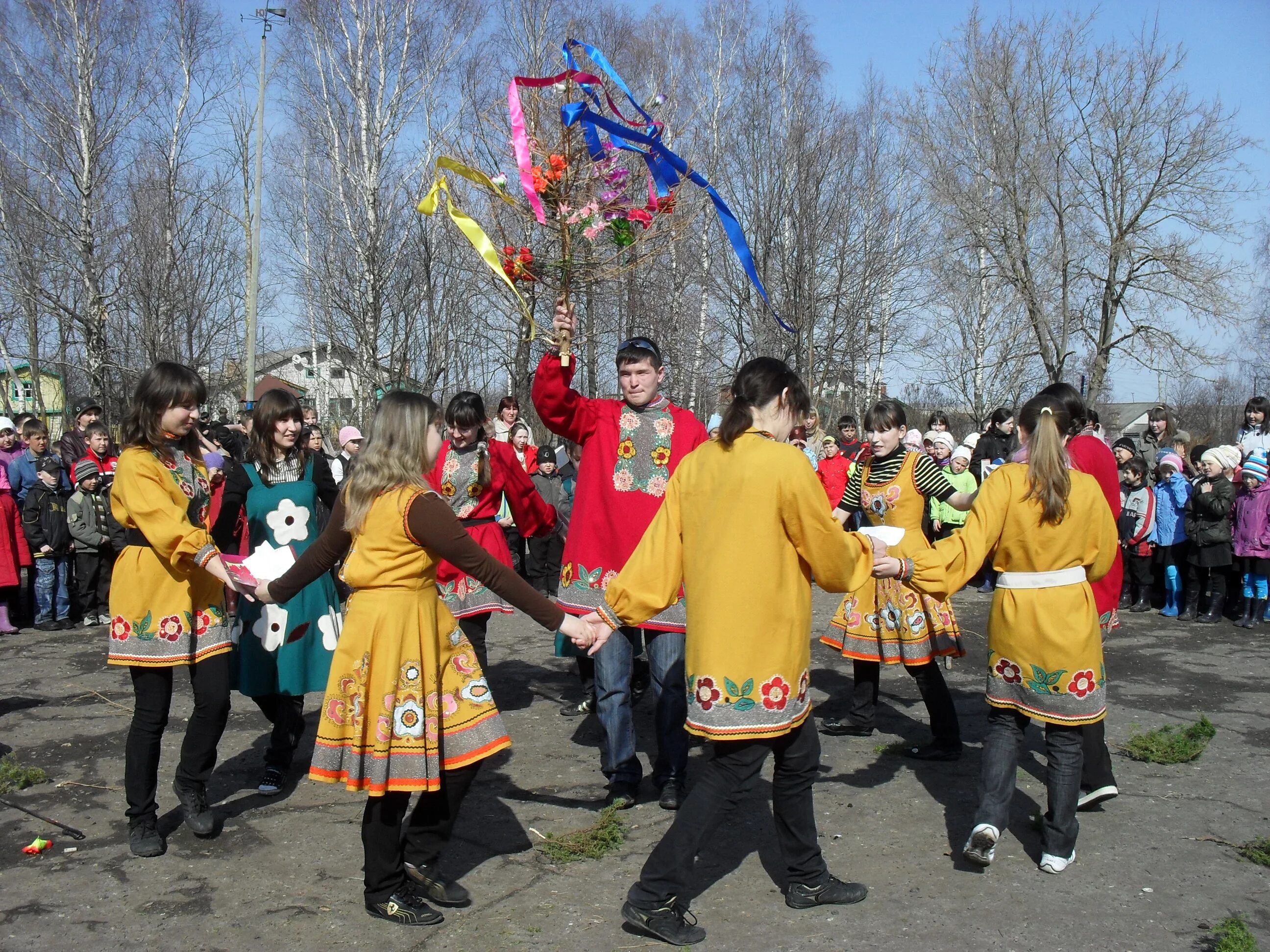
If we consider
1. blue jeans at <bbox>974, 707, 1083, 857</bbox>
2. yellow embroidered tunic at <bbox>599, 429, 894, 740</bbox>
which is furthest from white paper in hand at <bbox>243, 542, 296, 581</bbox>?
blue jeans at <bbox>974, 707, 1083, 857</bbox>

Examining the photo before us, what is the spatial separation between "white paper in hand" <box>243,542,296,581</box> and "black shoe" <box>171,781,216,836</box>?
1047 mm

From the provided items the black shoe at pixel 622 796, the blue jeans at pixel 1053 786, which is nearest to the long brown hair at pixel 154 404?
the black shoe at pixel 622 796

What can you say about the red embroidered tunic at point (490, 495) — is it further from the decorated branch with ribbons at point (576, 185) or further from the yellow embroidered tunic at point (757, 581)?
the yellow embroidered tunic at point (757, 581)

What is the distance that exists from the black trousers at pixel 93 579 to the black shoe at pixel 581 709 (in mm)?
5606

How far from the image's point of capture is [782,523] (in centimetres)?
344

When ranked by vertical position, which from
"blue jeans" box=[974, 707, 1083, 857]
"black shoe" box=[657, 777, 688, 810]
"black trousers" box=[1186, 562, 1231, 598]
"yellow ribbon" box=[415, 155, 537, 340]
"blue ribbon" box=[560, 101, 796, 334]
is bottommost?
"black shoe" box=[657, 777, 688, 810]

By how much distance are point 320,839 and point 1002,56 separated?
22.6 m

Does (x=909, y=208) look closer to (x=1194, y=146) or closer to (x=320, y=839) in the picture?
(x=1194, y=146)

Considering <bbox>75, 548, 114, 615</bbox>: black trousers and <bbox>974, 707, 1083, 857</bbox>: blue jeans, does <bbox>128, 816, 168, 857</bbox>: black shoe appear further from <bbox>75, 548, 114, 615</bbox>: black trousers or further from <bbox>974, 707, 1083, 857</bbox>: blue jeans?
<bbox>75, 548, 114, 615</bbox>: black trousers

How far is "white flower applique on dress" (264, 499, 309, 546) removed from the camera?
4938 mm

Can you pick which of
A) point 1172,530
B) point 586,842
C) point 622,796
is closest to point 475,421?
point 622,796

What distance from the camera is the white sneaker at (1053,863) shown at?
3.90 m

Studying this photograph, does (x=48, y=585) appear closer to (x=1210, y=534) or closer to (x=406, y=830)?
(x=406, y=830)

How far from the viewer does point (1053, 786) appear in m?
3.89
